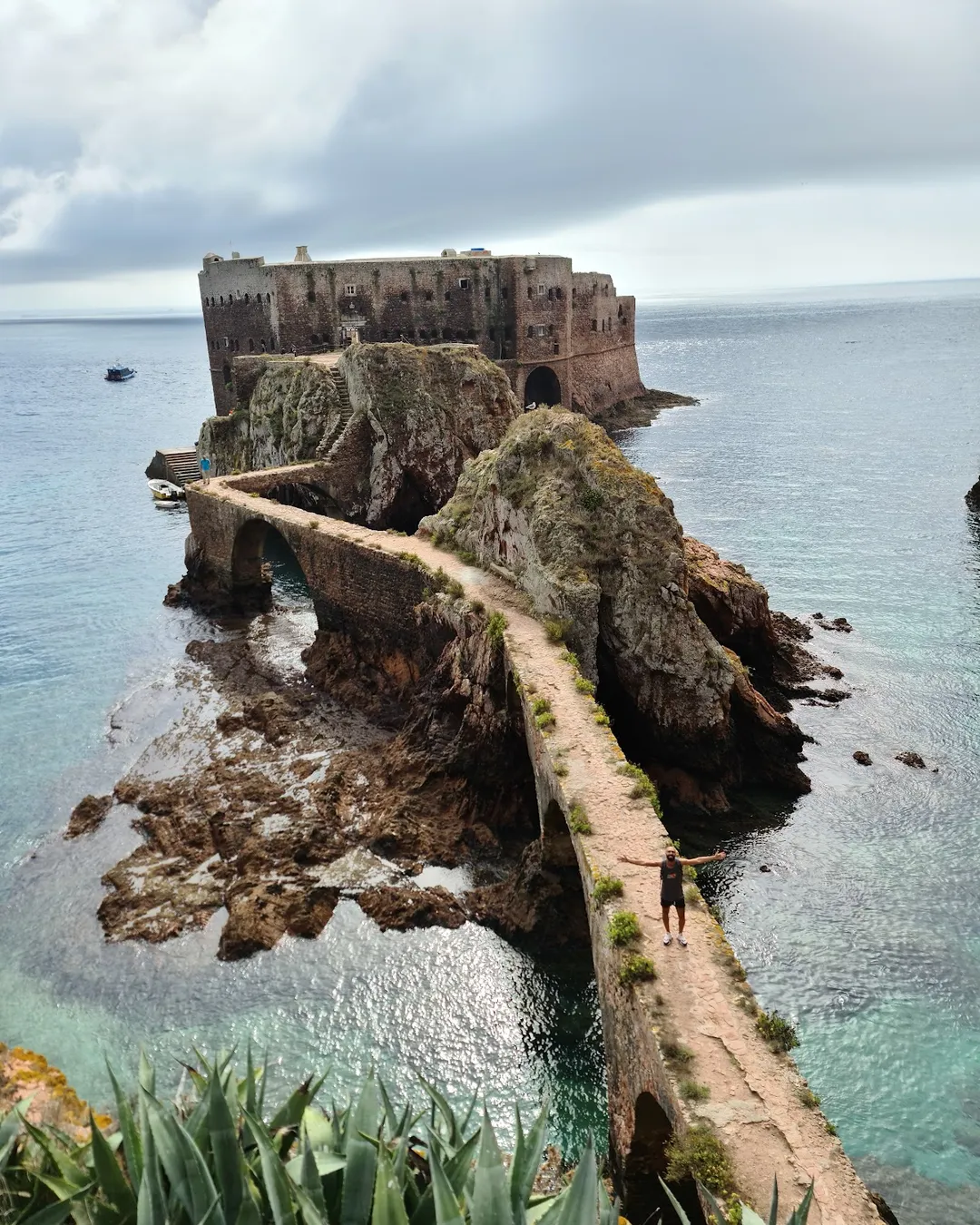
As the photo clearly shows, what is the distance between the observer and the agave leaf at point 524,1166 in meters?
6.02

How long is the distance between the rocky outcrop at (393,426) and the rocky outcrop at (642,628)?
20182 mm

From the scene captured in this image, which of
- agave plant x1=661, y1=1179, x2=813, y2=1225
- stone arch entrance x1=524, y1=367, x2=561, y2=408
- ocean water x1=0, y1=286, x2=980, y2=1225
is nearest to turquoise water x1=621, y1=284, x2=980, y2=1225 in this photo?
ocean water x1=0, y1=286, x2=980, y2=1225

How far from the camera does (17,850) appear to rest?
2083cm

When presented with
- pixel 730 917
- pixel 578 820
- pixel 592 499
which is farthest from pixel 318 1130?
pixel 592 499

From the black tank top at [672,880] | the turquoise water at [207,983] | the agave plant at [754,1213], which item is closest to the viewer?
the agave plant at [754,1213]

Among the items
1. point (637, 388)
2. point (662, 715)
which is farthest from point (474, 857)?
point (637, 388)

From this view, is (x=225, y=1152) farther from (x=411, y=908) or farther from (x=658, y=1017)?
(x=411, y=908)

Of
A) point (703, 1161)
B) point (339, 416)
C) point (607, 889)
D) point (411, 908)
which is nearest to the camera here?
point (703, 1161)

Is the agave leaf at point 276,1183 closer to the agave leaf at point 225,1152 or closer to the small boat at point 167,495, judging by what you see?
the agave leaf at point 225,1152

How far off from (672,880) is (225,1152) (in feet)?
21.9

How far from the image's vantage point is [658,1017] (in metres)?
10.4

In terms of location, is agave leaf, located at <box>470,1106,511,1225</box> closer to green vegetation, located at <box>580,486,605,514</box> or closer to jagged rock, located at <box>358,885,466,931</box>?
jagged rock, located at <box>358,885,466,931</box>

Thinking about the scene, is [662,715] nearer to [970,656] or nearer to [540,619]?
[540,619]

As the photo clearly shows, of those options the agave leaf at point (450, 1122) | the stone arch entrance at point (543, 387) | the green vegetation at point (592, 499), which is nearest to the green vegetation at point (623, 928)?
the agave leaf at point (450, 1122)
